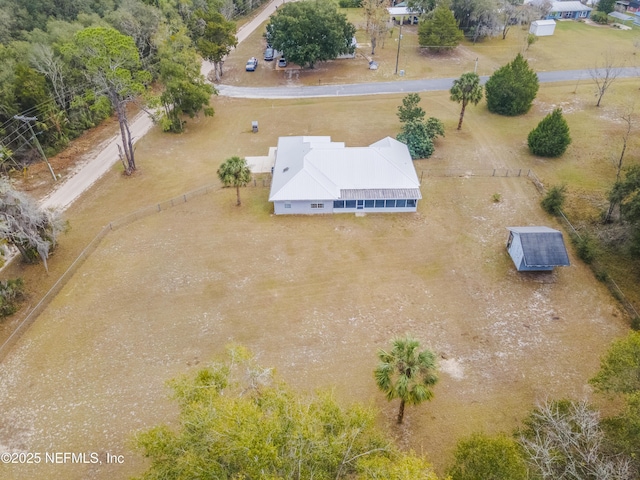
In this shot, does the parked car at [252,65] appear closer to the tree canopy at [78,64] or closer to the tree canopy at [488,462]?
the tree canopy at [78,64]

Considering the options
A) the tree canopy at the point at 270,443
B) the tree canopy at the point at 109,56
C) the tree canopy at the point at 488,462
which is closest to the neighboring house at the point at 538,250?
the tree canopy at the point at 488,462

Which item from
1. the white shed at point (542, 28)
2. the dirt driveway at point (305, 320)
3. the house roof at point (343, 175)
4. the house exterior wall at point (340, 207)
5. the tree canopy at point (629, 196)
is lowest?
the dirt driveway at point (305, 320)

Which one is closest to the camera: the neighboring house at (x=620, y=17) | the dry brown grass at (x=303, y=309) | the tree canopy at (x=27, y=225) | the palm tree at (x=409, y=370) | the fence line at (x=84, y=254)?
the palm tree at (x=409, y=370)

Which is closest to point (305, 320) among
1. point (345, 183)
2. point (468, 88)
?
point (345, 183)

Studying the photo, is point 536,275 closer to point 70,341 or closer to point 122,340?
point 122,340

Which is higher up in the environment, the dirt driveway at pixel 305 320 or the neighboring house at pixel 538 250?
the neighboring house at pixel 538 250

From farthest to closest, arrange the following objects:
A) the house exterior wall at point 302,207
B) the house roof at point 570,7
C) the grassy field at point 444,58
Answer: the house roof at point 570,7, the grassy field at point 444,58, the house exterior wall at point 302,207

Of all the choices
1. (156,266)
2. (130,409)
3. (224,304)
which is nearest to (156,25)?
(156,266)
